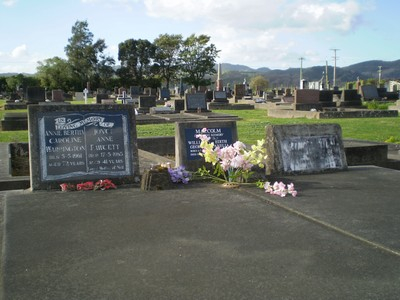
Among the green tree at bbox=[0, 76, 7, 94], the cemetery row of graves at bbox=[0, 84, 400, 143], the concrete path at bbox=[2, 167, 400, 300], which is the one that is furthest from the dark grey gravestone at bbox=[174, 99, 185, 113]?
the green tree at bbox=[0, 76, 7, 94]

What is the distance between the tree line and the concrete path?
233 ft

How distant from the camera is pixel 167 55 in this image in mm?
80375

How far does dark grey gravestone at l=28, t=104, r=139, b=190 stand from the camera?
5070mm

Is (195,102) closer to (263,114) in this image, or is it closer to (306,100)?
(263,114)

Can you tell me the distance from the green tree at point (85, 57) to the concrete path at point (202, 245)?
73.1 m

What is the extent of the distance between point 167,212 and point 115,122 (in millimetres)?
1691

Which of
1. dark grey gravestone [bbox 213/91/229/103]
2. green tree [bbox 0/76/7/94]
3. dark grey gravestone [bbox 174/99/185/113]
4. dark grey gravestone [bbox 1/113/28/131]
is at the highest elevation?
green tree [bbox 0/76/7/94]

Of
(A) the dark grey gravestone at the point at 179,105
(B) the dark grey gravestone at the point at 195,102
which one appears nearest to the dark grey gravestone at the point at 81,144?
(B) the dark grey gravestone at the point at 195,102

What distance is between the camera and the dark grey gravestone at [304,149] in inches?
235

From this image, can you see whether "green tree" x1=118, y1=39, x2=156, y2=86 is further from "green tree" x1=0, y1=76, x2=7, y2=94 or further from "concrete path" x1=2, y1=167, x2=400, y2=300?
"concrete path" x1=2, y1=167, x2=400, y2=300

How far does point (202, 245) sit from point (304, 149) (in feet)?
10.7

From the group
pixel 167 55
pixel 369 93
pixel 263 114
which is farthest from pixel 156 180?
pixel 167 55

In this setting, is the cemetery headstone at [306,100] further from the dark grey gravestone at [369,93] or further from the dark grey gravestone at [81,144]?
the dark grey gravestone at [81,144]

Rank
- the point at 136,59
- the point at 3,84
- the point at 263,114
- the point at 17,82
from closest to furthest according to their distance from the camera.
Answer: the point at 263,114, the point at 17,82, the point at 3,84, the point at 136,59
